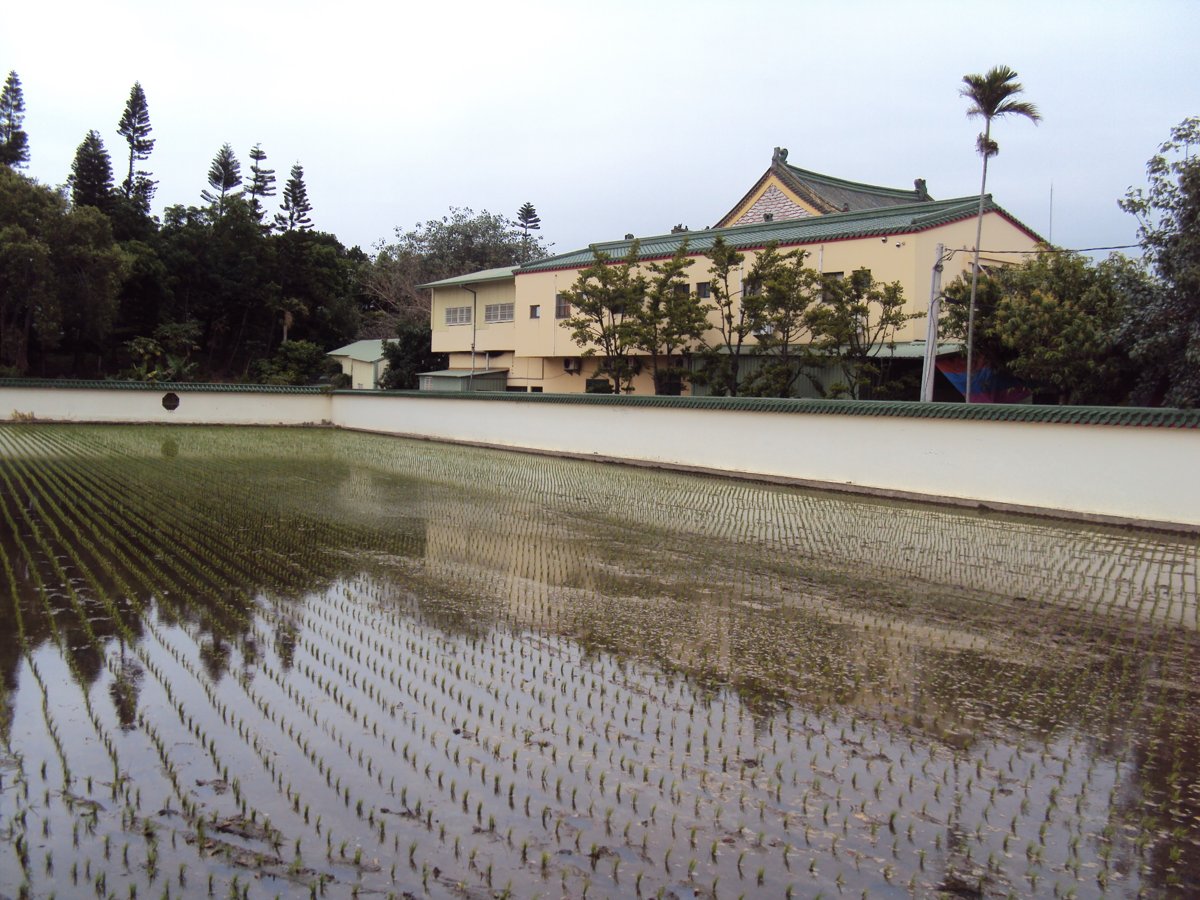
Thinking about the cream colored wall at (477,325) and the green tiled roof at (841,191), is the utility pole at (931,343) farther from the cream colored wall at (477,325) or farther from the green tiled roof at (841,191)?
the cream colored wall at (477,325)

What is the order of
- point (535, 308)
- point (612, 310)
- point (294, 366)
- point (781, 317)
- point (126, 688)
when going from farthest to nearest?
point (294, 366), point (535, 308), point (612, 310), point (781, 317), point (126, 688)

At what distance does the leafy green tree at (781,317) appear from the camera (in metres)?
20.2

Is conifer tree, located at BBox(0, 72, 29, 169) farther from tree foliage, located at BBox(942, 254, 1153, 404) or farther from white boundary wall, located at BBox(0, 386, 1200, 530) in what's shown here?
tree foliage, located at BBox(942, 254, 1153, 404)

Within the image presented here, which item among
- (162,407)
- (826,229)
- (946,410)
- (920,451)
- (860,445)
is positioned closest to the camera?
(946,410)

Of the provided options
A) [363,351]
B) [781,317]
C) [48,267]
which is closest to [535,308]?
[781,317]

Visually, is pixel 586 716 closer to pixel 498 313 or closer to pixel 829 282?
pixel 829 282

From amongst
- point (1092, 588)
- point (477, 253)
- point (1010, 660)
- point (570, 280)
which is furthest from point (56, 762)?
point (477, 253)

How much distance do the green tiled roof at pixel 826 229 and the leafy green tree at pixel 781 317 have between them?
946 mm

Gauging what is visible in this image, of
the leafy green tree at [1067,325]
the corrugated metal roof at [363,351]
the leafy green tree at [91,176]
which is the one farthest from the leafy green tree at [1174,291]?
the leafy green tree at [91,176]

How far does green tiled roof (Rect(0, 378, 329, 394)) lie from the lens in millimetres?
24125

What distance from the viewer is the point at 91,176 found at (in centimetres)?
3775

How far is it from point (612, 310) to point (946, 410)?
41.5 feet

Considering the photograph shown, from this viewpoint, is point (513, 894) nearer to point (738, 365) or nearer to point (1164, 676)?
point (1164, 676)

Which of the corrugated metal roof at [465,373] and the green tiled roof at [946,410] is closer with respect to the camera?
the green tiled roof at [946,410]
